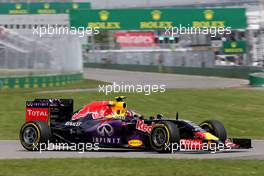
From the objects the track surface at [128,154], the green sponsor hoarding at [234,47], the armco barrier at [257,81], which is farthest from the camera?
the green sponsor hoarding at [234,47]

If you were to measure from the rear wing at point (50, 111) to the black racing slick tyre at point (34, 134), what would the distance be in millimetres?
573

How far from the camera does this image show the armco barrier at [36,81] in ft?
129

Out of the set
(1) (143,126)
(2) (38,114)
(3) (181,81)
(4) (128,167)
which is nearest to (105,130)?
(1) (143,126)

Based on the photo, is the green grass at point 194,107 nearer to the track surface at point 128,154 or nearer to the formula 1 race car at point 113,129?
the formula 1 race car at point 113,129

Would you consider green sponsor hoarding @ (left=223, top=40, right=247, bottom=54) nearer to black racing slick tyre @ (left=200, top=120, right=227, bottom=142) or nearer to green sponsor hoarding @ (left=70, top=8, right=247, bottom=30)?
green sponsor hoarding @ (left=70, top=8, right=247, bottom=30)

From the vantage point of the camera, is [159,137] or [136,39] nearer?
[159,137]

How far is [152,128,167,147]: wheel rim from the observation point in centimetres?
1226

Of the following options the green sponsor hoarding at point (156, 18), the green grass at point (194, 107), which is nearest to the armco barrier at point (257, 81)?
the green grass at point (194, 107)

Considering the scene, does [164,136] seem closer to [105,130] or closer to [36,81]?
[105,130]

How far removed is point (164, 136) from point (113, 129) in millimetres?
1269

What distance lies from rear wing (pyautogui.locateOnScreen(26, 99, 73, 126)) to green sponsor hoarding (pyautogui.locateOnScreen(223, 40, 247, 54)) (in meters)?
46.4

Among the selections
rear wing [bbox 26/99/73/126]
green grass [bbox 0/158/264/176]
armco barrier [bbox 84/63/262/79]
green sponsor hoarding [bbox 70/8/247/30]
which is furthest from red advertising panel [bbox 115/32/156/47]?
green grass [bbox 0/158/264/176]

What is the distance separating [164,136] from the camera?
1222 centimetres

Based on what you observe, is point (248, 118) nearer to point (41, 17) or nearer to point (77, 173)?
point (77, 173)
